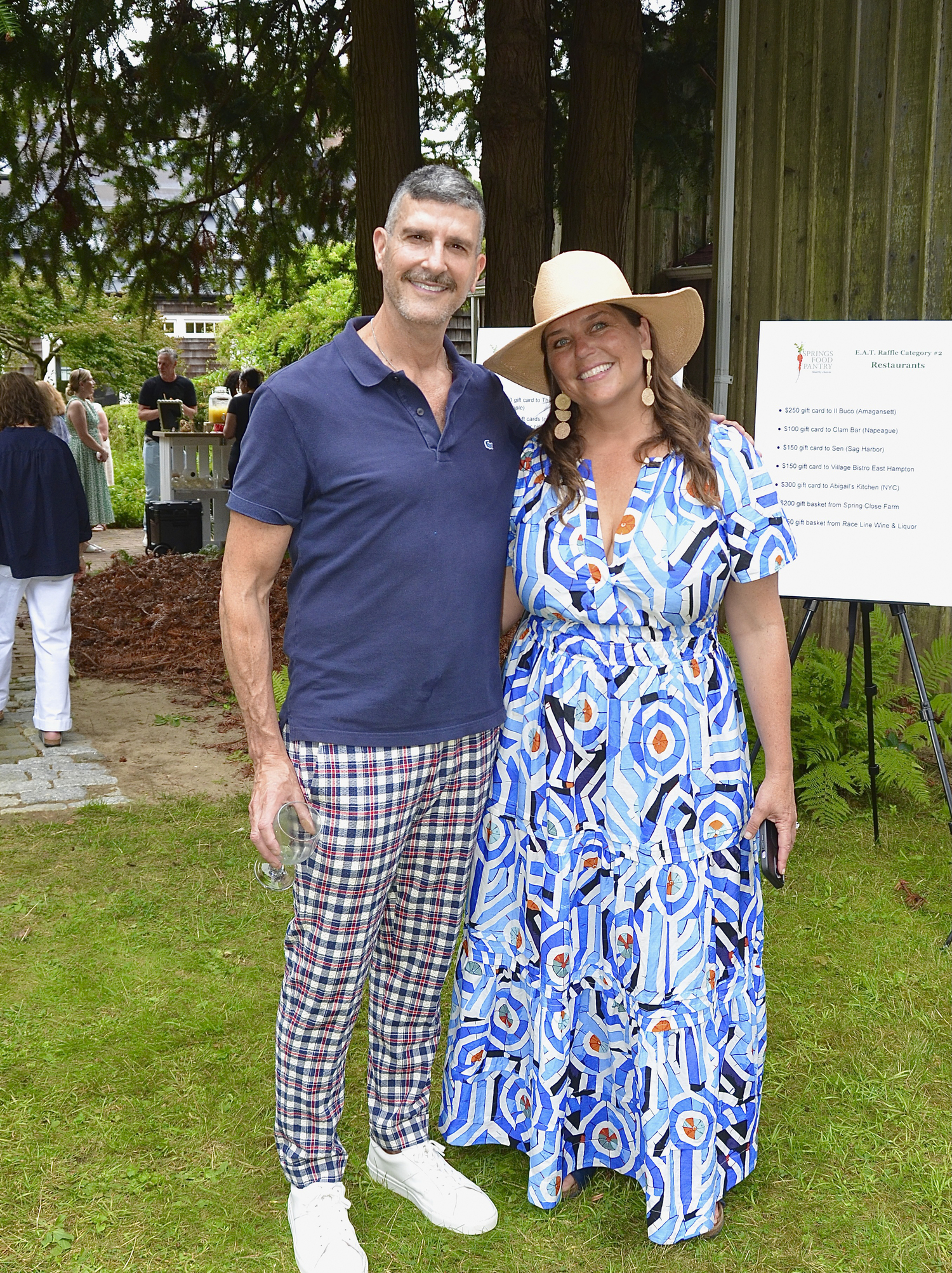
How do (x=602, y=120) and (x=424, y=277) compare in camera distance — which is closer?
(x=424, y=277)

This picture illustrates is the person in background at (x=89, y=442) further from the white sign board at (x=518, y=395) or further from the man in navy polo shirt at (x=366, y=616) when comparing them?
the man in navy polo shirt at (x=366, y=616)

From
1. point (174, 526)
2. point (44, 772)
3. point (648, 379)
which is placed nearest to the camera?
point (648, 379)

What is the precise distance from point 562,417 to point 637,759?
0.77 m

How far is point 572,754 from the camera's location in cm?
257

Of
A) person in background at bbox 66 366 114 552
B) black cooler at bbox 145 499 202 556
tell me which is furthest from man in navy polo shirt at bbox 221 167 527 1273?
black cooler at bbox 145 499 202 556

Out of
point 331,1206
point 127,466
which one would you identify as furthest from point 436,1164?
point 127,466

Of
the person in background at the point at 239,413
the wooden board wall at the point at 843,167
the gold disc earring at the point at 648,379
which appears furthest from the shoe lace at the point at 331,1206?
the person in background at the point at 239,413

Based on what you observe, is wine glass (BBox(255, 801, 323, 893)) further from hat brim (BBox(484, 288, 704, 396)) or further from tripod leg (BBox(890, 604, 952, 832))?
tripod leg (BBox(890, 604, 952, 832))

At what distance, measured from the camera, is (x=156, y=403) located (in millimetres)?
14648

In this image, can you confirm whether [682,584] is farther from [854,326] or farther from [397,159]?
[397,159]

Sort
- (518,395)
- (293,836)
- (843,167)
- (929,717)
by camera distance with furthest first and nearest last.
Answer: (843,167) → (518,395) → (929,717) → (293,836)

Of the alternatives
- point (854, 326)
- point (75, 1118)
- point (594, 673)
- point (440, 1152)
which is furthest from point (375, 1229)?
point (854, 326)

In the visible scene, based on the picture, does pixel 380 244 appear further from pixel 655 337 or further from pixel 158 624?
pixel 158 624

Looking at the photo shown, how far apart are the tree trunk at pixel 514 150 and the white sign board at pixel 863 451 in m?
2.67
